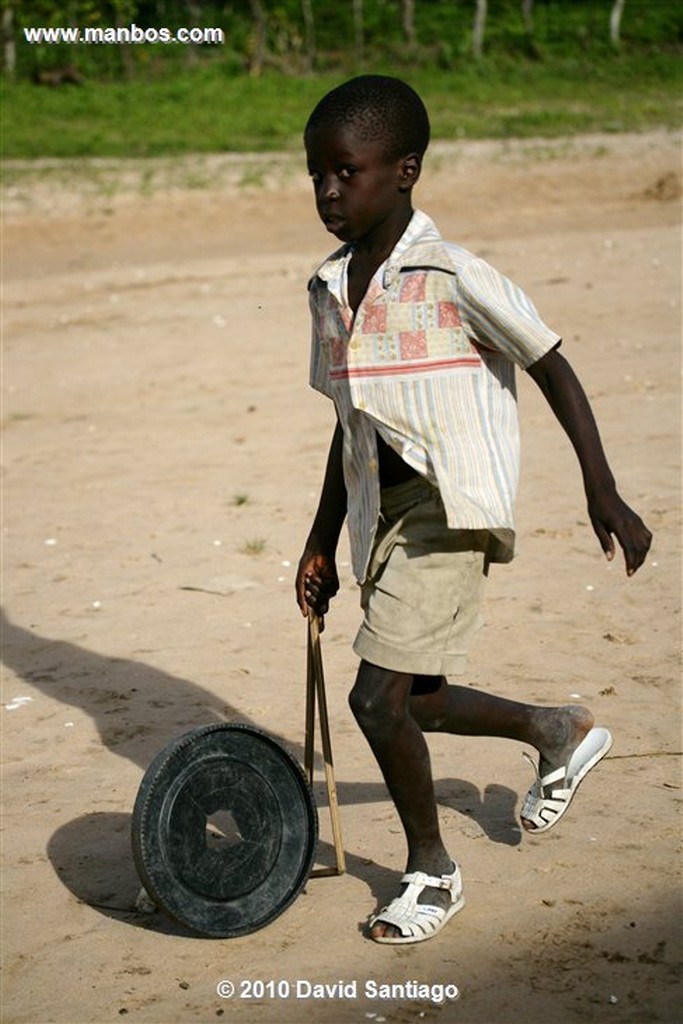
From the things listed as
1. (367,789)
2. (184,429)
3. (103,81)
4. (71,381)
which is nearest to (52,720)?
(367,789)

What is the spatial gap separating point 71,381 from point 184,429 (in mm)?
1594

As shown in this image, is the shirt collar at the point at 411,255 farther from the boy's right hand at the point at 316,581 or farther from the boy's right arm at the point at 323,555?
the boy's right hand at the point at 316,581

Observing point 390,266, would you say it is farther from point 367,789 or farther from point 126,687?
point 126,687

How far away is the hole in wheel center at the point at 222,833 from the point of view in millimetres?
3812

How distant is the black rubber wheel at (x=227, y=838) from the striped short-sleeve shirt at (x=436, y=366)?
0.61 metres

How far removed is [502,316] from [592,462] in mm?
353

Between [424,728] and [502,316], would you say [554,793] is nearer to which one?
[424,728]

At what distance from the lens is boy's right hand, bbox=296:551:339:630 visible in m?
3.88

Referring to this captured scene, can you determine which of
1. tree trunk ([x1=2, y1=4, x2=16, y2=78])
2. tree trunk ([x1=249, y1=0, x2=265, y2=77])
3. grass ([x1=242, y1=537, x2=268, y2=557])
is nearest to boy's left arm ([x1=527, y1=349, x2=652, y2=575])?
grass ([x1=242, y1=537, x2=268, y2=557])

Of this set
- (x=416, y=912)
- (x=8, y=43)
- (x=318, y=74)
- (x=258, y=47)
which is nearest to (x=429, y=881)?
(x=416, y=912)

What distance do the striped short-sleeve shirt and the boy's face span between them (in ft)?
0.29

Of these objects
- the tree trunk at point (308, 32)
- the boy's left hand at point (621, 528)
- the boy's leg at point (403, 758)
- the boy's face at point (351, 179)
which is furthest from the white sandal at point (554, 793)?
the tree trunk at point (308, 32)

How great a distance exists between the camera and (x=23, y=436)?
8836mm

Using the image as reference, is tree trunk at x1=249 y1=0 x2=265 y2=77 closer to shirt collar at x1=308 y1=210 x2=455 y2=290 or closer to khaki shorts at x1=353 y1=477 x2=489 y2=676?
shirt collar at x1=308 y1=210 x2=455 y2=290
